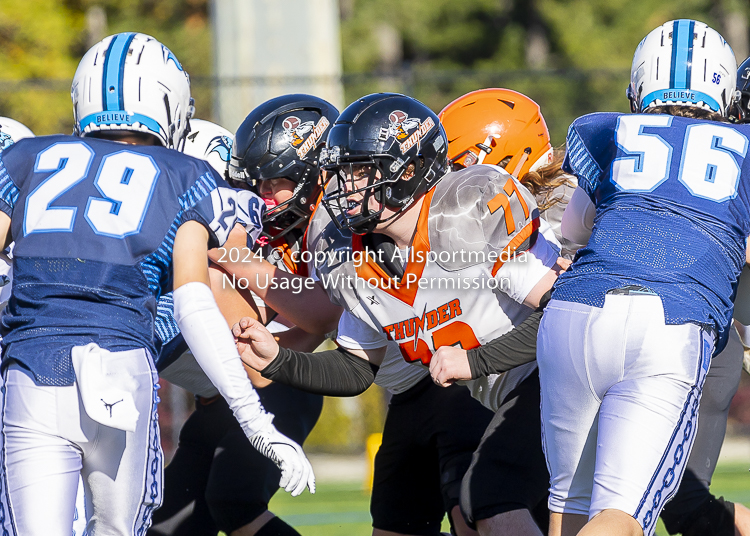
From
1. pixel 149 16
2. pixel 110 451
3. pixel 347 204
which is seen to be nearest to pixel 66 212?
pixel 110 451

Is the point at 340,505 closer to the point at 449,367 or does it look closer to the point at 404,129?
the point at 449,367

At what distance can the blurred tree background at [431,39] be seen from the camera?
511 inches

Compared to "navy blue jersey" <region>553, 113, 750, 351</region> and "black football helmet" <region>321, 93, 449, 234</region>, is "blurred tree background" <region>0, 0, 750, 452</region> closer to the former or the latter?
"black football helmet" <region>321, 93, 449, 234</region>

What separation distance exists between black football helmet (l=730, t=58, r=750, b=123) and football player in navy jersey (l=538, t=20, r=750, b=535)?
0.76 m

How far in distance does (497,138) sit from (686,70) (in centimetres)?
105

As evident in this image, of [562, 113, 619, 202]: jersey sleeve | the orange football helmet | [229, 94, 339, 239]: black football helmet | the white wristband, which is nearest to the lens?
the white wristband

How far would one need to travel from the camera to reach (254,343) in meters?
3.32

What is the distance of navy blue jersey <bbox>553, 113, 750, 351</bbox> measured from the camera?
9.31 ft

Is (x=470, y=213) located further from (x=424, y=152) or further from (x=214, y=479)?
(x=214, y=479)

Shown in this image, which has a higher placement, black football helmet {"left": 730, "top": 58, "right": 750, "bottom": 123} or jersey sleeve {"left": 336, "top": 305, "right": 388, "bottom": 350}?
black football helmet {"left": 730, "top": 58, "right": 750, "bottom": 123}

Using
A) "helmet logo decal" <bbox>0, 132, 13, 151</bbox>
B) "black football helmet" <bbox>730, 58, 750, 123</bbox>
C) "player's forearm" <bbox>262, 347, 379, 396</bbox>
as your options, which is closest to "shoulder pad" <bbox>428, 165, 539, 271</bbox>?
"player's forearm" <bbox>262, 347, 379, 396</bbox>

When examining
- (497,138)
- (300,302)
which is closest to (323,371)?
(300,302)

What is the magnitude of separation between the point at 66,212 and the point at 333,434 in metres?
6.70

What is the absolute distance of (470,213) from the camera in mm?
3230
